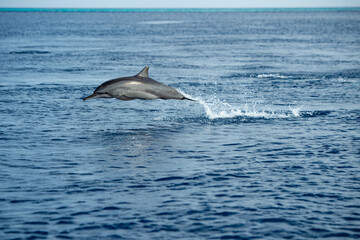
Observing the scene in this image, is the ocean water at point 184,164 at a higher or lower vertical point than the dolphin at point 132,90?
lower

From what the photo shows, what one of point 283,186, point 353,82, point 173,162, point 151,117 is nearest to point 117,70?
point 353,82

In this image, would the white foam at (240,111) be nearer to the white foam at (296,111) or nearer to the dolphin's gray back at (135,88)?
the white foam at (296,111)

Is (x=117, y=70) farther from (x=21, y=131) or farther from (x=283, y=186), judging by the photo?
(x=283, y=186)

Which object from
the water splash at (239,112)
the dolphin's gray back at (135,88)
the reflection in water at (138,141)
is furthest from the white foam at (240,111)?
the dolphin's gray back at (135,88)

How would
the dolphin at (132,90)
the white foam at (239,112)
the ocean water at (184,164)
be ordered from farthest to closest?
the white foam at (239,112) < the dolphin at (132,90) < the ocean water at (184,164)

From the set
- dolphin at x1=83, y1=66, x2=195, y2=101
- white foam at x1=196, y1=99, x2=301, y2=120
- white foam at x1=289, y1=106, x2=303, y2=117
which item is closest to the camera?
dolphin at x1=83, y1=66, x2=195, y2=101

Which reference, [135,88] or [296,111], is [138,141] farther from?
[296,111]

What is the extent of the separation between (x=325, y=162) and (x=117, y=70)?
107 feet

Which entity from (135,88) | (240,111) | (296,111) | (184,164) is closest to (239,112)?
(240,111)

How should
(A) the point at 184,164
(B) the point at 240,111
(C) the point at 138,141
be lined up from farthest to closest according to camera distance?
(B) the point at 240,111, (C) the point at 138,141, (A) the point at 184,164

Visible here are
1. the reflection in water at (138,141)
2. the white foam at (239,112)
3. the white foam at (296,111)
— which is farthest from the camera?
the white foam at (296,111)

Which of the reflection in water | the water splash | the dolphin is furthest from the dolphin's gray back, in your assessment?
the water splash

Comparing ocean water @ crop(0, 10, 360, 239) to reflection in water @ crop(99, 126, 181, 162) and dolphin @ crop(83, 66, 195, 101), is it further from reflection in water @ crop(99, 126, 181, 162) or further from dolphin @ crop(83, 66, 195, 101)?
dolphin @ crop(83, 66, 195, 101)

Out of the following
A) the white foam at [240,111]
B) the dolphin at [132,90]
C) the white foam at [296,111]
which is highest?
the dolphin at [132,90]
